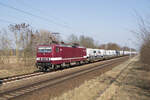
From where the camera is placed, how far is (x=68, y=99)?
843cm

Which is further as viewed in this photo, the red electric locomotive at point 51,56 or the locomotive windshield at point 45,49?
the locomotive windshield at point 45,49

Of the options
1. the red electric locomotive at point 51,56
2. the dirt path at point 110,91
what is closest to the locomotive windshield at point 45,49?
the red electric locomotive at point 51,56

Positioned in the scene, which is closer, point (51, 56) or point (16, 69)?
point (51, 56)

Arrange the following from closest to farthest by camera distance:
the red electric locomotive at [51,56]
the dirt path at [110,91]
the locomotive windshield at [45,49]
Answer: the dirt path at [110,91] < the red electric locomotive at [51,56] < the locomotive windshield at [45,49]

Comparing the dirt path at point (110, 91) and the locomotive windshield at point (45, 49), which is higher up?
the locomotive windshield at point (45, 49)

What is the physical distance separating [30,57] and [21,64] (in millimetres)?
2932

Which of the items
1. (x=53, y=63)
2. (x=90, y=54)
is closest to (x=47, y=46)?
(x=53, y=63)

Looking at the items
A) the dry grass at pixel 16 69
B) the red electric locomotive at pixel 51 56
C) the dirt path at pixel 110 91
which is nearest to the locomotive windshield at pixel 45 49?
the red electric locomotive at pixel 51 56

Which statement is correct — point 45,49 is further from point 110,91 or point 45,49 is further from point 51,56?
point 110,91

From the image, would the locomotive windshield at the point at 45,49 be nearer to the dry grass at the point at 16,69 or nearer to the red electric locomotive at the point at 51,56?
the red electric locomotive at the point at 51,56

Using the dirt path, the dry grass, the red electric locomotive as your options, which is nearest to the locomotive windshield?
the red electric locomotive

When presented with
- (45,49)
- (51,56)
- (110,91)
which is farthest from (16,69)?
(110,91)

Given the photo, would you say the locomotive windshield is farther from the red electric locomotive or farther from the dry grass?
the dry grass

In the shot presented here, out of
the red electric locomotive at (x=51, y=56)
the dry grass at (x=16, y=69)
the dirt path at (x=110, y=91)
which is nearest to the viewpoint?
the dirt path at (x=110, y=91)
